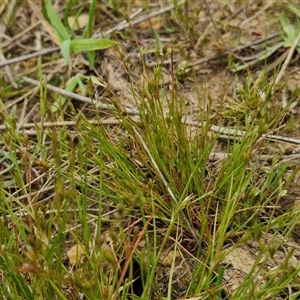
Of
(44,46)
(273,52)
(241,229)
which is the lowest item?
(241,229)

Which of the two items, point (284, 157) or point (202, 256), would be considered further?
point (284, 157)

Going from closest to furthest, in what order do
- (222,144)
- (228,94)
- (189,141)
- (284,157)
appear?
(189,141) → (284,157) → (222,144) → (228,94)

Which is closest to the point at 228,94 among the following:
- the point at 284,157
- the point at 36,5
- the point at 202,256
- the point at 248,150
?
the point at 284,157

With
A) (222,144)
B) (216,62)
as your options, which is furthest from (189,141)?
(216,62)

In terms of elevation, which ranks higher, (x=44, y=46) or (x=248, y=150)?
(x=44, y=46)

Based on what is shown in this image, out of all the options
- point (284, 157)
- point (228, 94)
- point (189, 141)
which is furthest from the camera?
point (228, 94)

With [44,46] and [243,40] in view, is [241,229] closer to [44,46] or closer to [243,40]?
[243,40]
